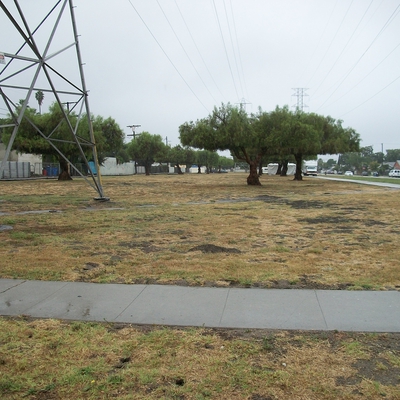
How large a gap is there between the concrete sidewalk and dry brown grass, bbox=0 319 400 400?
29cm

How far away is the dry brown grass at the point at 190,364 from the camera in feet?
10.7

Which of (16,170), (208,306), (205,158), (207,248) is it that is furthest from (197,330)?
(205,158)

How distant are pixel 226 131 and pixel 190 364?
1096 inches

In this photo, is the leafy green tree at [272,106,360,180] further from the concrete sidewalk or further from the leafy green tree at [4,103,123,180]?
the concrete sidewalk

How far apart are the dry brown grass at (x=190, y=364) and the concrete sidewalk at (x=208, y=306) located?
0.95 feet

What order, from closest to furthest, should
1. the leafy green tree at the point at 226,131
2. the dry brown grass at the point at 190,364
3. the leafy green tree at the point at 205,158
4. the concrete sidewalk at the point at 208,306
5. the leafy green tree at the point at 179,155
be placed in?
1. the dry brown grass at the point at 190,364
2. the concrete sidewalk at the point at 208,306
3. the leafy green tree at the point at 226,131
4. the leafy green tree at the point at 179,155
5. the leafy green tree at the point at 205,158

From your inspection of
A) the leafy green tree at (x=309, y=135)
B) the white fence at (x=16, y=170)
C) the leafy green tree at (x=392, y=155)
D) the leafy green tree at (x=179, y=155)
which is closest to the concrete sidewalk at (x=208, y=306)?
the leafy green tree at (x=309, y=135)

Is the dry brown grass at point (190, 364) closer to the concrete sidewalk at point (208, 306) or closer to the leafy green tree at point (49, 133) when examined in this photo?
the concrete sidewalk at point (208, 306)

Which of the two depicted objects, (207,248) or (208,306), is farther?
(207,248)

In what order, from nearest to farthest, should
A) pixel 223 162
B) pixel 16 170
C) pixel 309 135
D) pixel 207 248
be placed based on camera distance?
pixel 207 248, pixel 309 135, pixel 16 170, pixel 223 162

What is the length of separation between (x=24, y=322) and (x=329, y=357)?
3.28 meters

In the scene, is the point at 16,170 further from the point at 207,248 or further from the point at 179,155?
the point at 207,248

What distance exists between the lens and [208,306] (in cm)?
510

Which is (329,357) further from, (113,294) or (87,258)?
(87,258)
